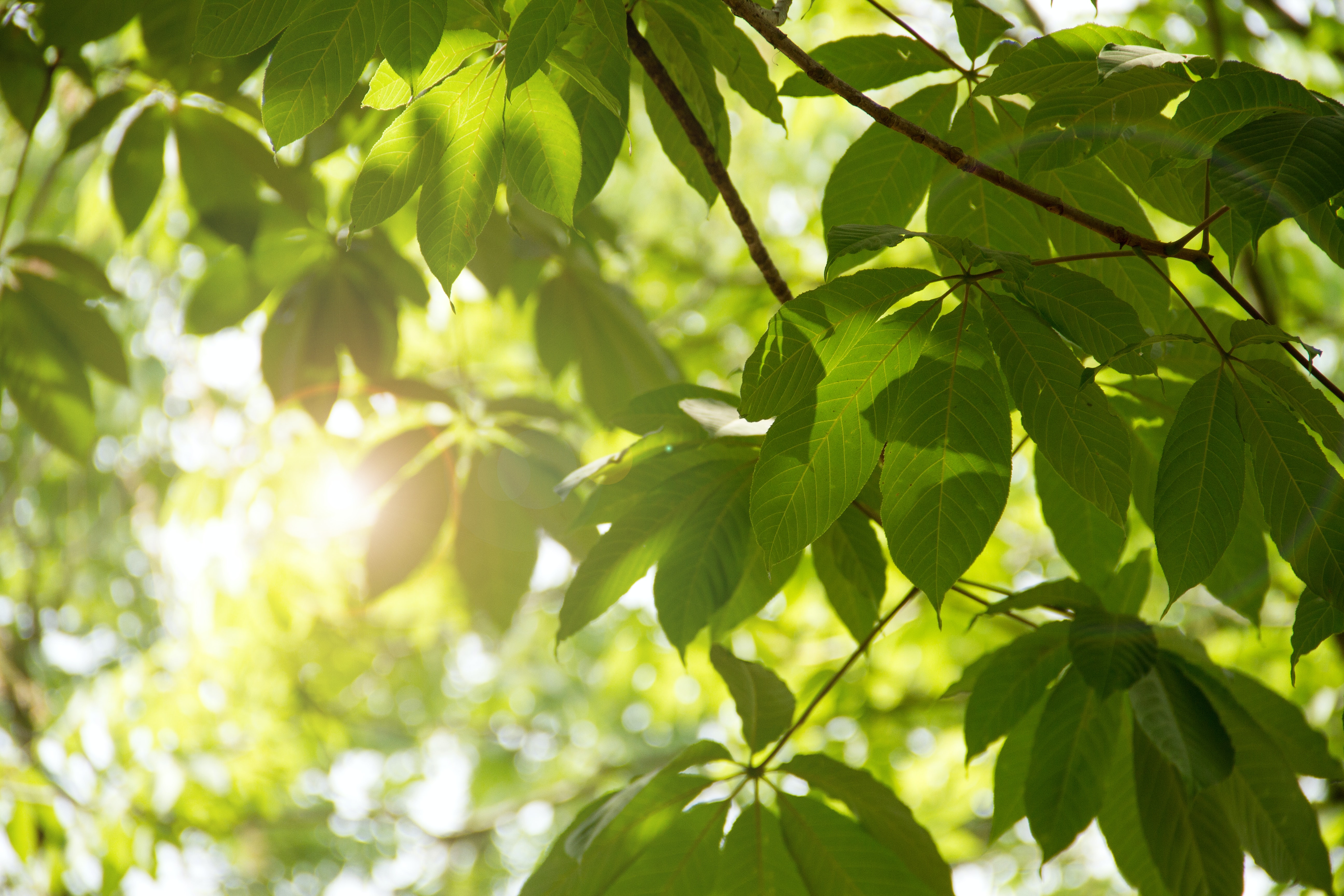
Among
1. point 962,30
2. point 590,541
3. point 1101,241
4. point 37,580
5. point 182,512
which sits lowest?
point 37,580

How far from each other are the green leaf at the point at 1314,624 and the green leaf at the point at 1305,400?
0.33 feet

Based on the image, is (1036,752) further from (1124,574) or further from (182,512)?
(182,512)

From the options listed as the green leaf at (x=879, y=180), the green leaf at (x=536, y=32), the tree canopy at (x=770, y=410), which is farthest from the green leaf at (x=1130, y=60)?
the green leaf at (x=536, y=32)

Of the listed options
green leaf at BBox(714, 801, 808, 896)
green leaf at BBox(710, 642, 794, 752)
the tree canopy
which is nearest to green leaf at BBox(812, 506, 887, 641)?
the tree canopy

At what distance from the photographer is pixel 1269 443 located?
0.53 m

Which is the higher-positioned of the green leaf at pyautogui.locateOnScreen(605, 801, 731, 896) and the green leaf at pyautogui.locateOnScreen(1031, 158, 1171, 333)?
the green leaf at pyautogui.locateOnScreen(1031, 158, 1171, 333)

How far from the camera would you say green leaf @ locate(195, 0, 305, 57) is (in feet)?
1.96

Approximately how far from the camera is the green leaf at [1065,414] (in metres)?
0.55

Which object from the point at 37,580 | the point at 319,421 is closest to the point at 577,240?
the point at 319,421

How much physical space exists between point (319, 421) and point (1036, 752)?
3.93 ft

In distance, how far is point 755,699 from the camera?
30.8 inches

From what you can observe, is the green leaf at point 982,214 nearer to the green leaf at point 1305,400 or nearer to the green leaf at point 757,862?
the green leaf at point 1305,400

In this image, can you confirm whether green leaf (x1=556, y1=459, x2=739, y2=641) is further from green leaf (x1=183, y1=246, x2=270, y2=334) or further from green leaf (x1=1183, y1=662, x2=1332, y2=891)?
green leaf (x1=183, y1=246, x2=270, y2=334)

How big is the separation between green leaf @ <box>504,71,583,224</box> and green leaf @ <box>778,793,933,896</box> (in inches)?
22.1
